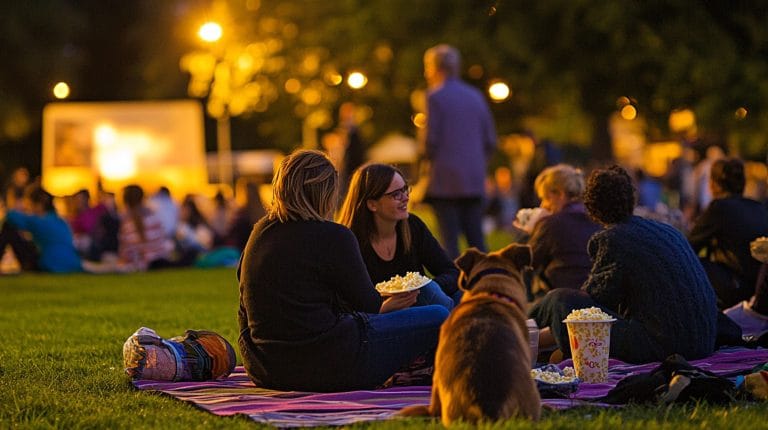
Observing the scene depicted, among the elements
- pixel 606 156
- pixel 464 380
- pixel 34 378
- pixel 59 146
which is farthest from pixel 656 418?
pixel 59 146

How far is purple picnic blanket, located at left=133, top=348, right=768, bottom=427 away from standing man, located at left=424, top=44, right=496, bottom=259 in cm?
583

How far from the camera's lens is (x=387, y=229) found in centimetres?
802

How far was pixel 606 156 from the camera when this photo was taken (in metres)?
26.7

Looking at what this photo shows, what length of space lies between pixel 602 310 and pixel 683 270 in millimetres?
536

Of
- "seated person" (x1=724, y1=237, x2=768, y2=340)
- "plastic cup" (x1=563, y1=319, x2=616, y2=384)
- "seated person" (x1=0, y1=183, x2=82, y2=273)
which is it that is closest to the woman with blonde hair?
"plastic cup" (x1=563, y1=319, x2=616, y2=384)

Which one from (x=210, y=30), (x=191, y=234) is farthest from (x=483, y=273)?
(x=210, y=30)

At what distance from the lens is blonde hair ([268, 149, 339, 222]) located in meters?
6.49

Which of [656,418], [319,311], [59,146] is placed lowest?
[656,418]

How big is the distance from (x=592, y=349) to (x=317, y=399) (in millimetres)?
1628

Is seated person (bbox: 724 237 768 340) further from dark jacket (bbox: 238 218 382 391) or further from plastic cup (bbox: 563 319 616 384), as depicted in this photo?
dark jacket (bbox: 238 218 382 391)

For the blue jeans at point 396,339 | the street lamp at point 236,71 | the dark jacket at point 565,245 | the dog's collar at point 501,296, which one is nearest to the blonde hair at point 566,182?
the dark jacket at point 565,245

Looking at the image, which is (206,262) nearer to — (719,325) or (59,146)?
(719,325)

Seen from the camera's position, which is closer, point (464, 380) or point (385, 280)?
point (464, 380)

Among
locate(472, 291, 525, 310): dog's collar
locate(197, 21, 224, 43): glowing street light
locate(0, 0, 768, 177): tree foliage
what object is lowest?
locate(472, 291, 525, 310): dog's collar
